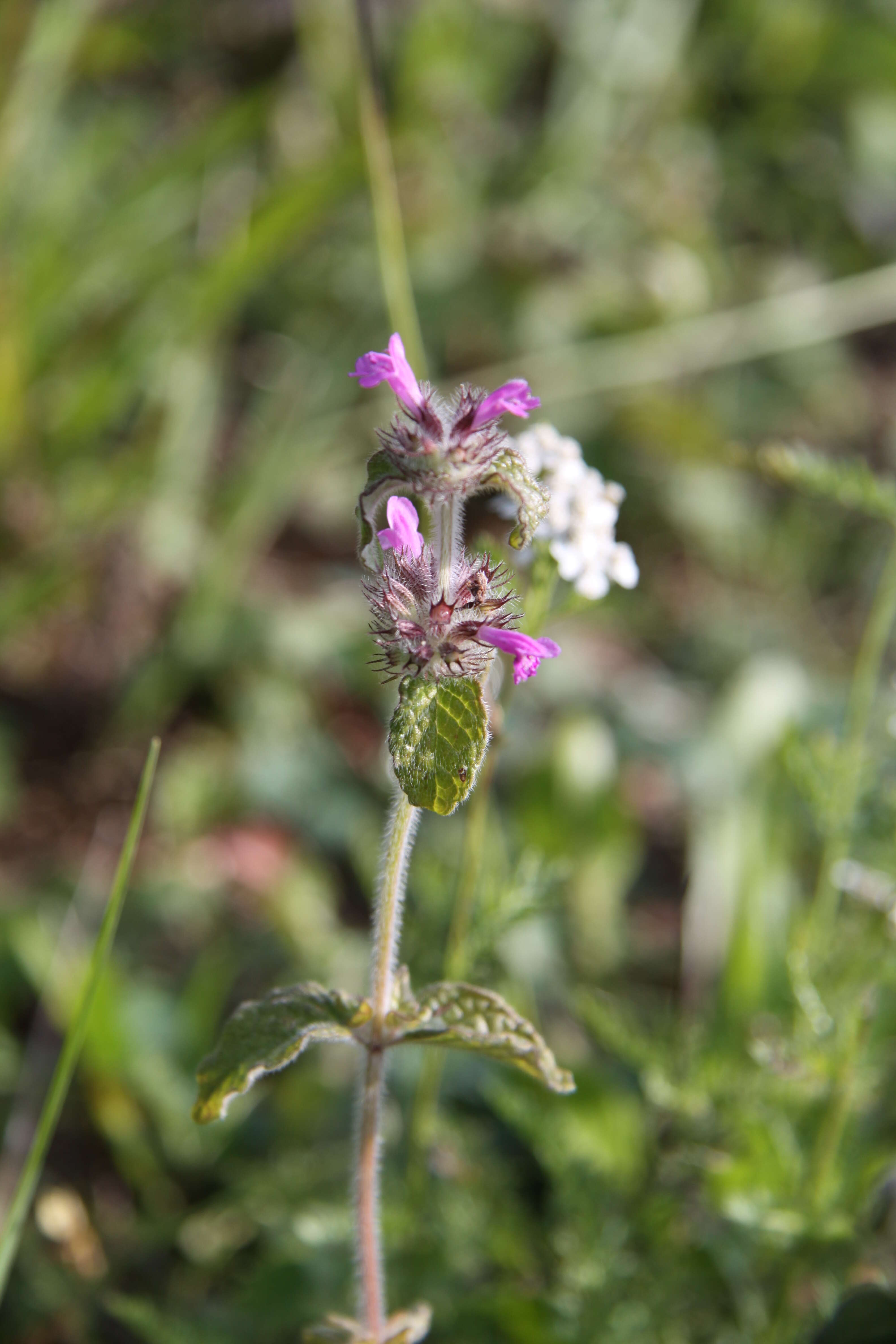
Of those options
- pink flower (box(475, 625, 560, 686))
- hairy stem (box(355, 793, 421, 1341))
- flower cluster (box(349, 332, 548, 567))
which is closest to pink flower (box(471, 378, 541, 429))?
flower cluster (box(349, 332, 548, 567))

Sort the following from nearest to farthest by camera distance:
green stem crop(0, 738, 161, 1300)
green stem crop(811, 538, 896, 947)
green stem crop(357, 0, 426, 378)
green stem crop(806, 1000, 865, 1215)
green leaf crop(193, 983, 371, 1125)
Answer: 1. green leaf crop(193, 983, 371, 1125)
2. green stem crop(0, 738, 161, 1300)
3. green stem crop(806, 1000, 865, 1215)
4. green stem crop(811, 538, 896, 947)
5. green stem crop(357, 0, 426, 378)

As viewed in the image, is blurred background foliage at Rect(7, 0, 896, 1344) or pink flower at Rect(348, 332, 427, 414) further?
blurred background foliage at Rect(7, 0, 896, 1344)

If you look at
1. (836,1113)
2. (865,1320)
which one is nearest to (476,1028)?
(836,1113)

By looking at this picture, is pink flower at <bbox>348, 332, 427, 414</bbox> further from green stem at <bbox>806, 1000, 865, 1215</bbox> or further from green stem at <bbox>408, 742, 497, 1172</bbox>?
green stem at <bbox>806, 1000, 865, 1215</bbox>

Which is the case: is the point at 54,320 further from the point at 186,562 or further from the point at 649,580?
the point at 649,580

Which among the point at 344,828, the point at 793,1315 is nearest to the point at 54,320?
the point at 344,828

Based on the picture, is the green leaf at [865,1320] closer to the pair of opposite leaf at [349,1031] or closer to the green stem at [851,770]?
the green stem at [851,770]

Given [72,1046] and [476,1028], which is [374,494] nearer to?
[476,1028]
